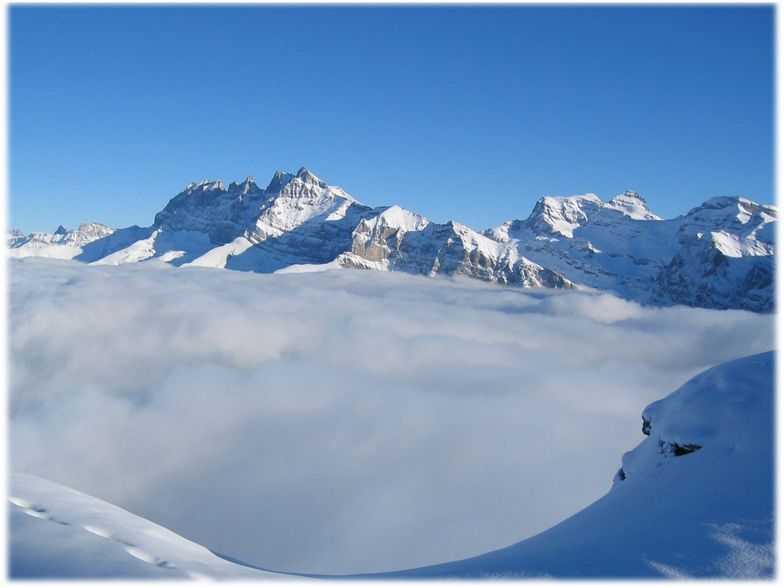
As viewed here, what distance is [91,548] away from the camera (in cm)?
1102

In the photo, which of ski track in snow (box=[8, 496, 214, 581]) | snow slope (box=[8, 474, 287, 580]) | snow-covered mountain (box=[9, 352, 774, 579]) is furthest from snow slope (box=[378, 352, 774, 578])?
ski track in snow (box=[8, 496, 214, 581])

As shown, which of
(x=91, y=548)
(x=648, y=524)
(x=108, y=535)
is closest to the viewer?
(x=91, y=548)

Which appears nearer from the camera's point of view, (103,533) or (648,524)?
(103,533)

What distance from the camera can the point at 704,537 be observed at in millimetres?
12422

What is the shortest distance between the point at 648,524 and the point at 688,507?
120 centimetres

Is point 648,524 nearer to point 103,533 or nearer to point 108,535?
point 108,535

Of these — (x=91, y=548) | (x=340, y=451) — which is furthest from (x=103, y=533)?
(x=340, y=451)

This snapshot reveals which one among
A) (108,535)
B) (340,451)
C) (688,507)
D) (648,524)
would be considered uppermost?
(688,507)

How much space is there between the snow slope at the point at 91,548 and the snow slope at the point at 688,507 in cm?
599

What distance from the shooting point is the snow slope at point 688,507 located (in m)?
11.9

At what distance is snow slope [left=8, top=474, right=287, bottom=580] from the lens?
10.2 metres

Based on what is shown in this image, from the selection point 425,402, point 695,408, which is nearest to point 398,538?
point 695,408

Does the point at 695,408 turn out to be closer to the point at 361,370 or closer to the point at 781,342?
the point at 781,342

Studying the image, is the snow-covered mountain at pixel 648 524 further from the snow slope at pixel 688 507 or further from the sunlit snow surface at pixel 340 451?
the sunlit snow surface at pixel 340 451
